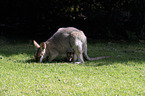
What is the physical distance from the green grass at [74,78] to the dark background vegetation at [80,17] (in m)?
4.74

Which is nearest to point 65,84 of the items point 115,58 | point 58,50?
point 58,50

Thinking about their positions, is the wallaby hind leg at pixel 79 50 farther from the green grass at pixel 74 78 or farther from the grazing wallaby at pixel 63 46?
the green grass at pixel 74 78

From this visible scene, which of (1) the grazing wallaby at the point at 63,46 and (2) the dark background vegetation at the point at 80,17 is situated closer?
(1) the grazing wallaby at the point at 63,46

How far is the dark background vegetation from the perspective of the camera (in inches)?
468

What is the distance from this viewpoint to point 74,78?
534cm

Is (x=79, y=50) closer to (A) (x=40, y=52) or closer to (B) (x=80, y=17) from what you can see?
(A) (x=40, y=52)

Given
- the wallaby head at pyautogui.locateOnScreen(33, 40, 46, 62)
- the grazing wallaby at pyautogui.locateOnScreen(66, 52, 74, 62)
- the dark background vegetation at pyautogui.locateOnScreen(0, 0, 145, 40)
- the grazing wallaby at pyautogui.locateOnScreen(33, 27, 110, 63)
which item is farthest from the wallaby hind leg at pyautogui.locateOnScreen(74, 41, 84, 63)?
the dark background vegetation at pyautogui.locateOnScreen(0, 0, 145, 40)

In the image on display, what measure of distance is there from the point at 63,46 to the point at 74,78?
209cm

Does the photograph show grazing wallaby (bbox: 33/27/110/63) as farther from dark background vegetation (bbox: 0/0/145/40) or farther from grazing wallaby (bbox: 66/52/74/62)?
dark background vegetation (bbox: 0/0/145/40)

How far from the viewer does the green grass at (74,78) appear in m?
4.51

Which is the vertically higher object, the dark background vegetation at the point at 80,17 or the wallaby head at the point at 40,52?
the dark background vegetation at the point at 80,17

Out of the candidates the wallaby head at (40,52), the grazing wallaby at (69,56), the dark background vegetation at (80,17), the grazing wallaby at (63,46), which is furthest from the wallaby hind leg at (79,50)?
the dark background vegetation at (80,17)

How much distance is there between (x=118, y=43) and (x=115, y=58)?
139 inches

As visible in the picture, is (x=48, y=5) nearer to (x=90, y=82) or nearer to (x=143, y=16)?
(x=143, y=16)
